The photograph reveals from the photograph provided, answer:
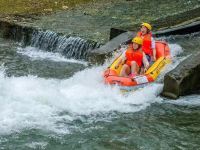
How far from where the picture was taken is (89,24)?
19078mm

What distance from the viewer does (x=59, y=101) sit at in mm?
11422

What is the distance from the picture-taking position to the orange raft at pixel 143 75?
12.2m

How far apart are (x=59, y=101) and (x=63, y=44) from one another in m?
5.80

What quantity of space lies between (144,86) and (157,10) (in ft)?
29.6

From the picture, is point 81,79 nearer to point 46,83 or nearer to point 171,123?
point 46,83

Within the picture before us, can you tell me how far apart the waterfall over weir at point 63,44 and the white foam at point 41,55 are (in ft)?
0.61

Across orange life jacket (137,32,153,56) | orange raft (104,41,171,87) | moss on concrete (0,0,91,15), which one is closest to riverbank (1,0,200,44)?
moss on concrete (0,0,91,15)

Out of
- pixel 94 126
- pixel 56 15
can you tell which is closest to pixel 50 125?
pixel 94 126

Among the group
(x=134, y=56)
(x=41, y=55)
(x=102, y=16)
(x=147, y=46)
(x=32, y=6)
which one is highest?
(x=32, y=6)

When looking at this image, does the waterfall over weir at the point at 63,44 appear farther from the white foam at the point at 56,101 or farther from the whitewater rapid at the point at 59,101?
the white foam at the point at 56,101

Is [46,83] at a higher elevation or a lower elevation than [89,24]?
lower

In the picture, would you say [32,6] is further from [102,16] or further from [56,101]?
[56,101]

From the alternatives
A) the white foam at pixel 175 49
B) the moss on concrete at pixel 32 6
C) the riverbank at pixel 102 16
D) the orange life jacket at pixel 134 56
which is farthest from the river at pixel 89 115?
the moss on concrete at pixel 32 6

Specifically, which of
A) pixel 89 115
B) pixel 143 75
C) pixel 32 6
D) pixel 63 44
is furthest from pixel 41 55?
pixel 89 115
